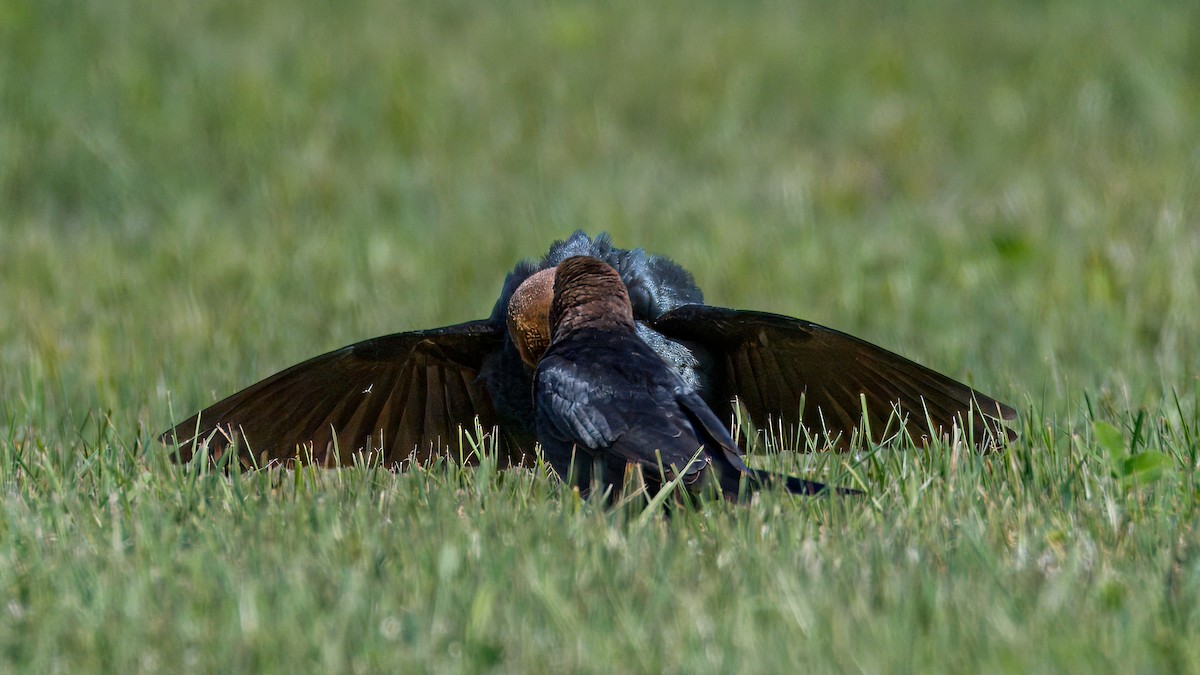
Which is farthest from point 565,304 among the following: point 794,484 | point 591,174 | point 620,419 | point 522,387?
point 591,174

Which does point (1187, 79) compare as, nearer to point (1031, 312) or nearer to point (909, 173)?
point (909, 173)

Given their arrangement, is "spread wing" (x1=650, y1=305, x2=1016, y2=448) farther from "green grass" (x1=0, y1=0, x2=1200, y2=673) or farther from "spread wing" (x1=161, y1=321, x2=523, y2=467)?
"spread wing" (x1=161, y1=321, x2=523, y2=467)

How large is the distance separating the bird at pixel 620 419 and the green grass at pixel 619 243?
0.09 metres

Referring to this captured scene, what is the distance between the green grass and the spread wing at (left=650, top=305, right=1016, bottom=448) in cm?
22

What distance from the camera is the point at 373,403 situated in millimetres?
3869

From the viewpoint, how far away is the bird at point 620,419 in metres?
3.01

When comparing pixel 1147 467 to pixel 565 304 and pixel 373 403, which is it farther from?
pixel 373 403

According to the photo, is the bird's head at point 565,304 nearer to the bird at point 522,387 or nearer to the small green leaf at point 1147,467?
the bird at point 522,387

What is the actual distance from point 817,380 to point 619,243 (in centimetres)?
287

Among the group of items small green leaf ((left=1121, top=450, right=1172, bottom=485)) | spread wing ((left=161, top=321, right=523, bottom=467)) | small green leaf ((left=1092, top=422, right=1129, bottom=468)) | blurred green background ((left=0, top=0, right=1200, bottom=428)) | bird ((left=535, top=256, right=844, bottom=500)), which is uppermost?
blurred green background ((left=0, top=0, right=1200, bottom=428))

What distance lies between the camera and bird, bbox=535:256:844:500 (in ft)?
9.87

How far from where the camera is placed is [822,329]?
3.51 m

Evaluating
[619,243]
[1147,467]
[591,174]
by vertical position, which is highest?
[591,174]

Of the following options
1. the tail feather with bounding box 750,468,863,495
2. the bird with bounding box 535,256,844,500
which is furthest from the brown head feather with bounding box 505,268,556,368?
the tail feather with bounding box 750,468,863,495
